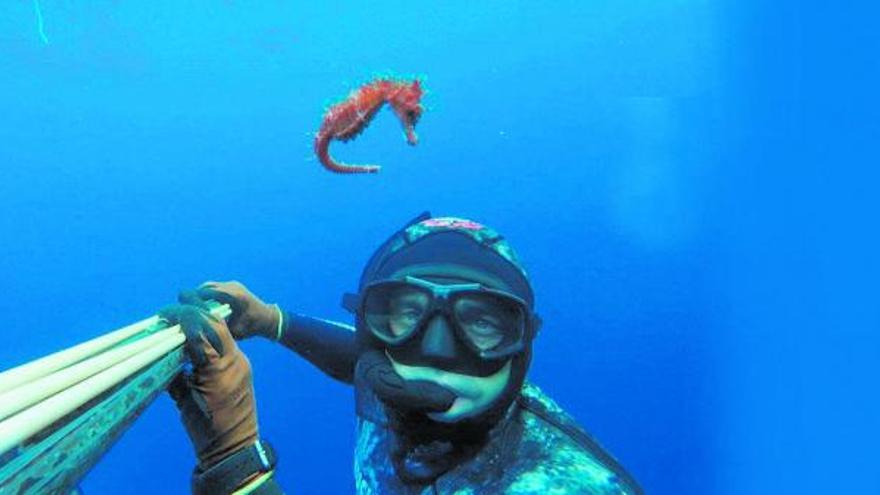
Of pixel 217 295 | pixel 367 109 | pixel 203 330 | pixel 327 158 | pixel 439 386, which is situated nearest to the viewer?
pixel 439 386

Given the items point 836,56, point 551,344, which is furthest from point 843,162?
point 551,344

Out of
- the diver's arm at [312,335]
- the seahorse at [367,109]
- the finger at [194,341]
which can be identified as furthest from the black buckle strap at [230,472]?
the seahorse at [367,109]

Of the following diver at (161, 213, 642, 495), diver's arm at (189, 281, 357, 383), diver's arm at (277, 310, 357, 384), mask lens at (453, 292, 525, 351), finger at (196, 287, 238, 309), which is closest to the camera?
diver at (161, 213, 642, 495)

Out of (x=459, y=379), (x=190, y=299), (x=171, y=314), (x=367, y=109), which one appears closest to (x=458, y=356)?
(x=459, y=379)

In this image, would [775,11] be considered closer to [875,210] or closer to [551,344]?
[875,210]

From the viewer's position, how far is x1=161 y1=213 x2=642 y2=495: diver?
1644 mm

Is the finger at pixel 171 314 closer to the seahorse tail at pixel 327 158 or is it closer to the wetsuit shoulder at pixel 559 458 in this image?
the wetsuit shoulder at pixel 559 458

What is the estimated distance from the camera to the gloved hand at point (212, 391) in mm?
1721

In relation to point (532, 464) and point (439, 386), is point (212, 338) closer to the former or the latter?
point (439, 386)

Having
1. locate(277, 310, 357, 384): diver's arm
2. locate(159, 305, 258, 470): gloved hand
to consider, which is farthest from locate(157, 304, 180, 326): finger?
locate(277, 310, 357, 384): diver's arm

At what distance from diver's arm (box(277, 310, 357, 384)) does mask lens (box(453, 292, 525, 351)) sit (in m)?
1.18

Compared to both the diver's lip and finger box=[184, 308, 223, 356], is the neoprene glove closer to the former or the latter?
finger box=[184, 308, 223, 356]

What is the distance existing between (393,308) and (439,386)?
13.4 inches

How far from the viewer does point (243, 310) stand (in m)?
2.54
